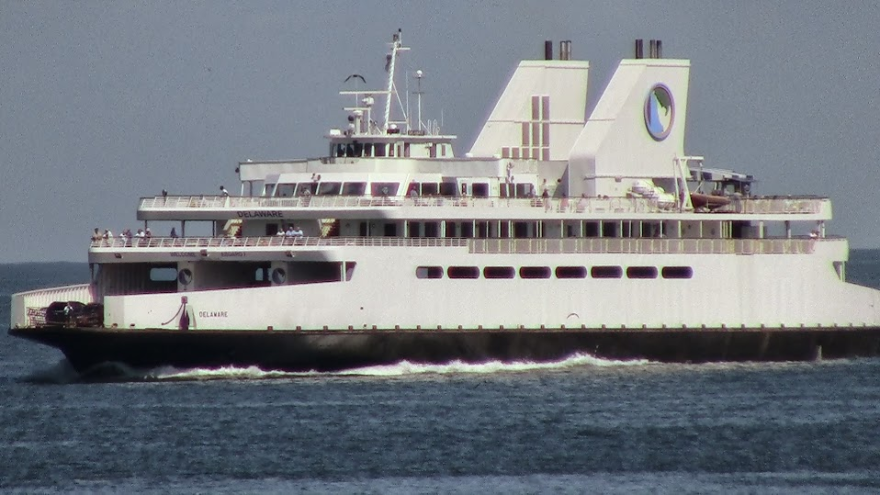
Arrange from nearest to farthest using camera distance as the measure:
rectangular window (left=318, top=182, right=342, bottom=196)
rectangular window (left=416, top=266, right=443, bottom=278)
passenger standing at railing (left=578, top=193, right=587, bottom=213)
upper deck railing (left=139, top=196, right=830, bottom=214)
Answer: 1. rectangular window (left=416, top=266, right=443, bottom=278)
2. upper deck railing (left=139, top=196, right=830, bottom=214)
3. rectangular window (left=318, top=182, right=342, bottom=196)
4. passenger standing at railing (left=578, top=193, right=587, bottom=213)

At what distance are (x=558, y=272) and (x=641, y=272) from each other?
208 cm

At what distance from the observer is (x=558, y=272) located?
4438cm

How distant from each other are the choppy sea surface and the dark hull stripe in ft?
0.96

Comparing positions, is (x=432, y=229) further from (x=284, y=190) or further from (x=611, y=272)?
(x=611, y=272)

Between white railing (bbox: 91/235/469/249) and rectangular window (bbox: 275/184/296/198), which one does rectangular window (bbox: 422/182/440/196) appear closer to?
white railing (bbox: 91/235/469/249)

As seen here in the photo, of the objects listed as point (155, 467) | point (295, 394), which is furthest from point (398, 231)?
point (155, 467)

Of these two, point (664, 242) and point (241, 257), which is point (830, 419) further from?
point (241, 257)

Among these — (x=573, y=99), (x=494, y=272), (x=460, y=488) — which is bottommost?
(x=460, y=488)

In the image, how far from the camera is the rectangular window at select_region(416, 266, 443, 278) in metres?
43.0

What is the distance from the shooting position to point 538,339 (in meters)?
43.8

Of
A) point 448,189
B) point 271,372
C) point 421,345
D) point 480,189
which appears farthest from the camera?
point 480,189

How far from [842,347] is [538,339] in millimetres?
8137

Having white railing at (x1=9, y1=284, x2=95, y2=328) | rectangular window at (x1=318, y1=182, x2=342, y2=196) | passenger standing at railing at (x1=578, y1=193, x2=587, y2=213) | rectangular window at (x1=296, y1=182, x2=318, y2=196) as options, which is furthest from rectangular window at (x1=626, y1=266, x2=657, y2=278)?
white railing at (x1=9, y1=284, x2=95, y2=328)

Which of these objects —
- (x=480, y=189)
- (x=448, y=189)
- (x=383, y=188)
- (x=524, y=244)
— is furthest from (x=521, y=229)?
(x=383, y=188)
